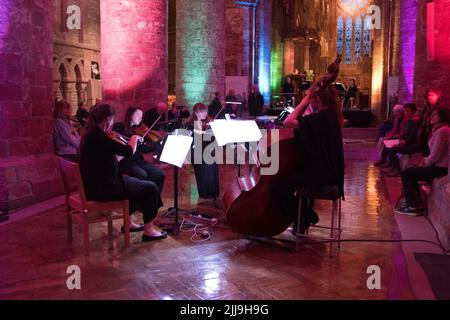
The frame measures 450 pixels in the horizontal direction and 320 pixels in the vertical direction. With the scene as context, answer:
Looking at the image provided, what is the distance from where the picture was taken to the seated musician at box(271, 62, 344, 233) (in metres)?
4.46

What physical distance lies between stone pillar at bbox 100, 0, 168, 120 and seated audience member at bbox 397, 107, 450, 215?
4.93 metres

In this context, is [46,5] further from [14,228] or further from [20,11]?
[14,228]

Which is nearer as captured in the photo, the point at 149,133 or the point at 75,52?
the point at 149,133

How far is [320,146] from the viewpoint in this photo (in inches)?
176

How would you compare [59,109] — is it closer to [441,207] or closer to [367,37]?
[441,207]

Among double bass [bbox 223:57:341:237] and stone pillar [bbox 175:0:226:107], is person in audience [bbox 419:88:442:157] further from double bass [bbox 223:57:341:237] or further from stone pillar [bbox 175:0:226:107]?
stone pillar [bbox 175:0:226:107]

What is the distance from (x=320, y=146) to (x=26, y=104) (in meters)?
3.97

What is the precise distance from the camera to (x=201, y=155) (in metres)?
6.84

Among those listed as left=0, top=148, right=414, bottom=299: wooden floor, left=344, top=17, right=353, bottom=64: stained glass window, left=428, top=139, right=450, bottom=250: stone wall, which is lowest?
left=0, top=148, right=414, bottom=299: wooden floor

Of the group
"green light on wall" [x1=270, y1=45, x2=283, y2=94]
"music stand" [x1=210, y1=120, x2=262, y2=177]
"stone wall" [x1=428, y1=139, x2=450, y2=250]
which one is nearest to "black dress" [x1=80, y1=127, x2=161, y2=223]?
"music stand" [x1=210, y1=120, x2=262, y2=177]

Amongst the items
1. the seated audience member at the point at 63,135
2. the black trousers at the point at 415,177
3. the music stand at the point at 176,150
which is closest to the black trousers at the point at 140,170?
the music stand at the point at 176,150

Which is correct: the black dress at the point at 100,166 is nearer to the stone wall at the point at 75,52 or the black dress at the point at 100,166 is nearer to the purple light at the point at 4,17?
the purple light at the point at 4,17

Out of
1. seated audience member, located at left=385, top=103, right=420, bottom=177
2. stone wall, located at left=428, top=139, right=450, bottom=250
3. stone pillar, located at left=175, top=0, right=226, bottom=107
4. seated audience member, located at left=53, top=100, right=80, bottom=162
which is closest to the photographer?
stone wall, located at left=428, top=139, right=450, bottom=250

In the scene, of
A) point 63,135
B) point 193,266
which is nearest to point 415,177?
point 193,266
